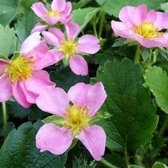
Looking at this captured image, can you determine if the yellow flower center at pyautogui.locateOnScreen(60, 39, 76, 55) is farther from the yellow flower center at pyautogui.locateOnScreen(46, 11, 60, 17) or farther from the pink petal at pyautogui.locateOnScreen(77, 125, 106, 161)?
the pink petal at pyautogui.locateOnScreen(77, 125, 106, 161)

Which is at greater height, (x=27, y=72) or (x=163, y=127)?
(x=27, y=72)

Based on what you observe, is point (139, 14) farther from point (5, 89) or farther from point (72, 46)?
point (5, 89)

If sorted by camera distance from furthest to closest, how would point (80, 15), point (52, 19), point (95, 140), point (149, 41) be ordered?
point (80, 15), point (52, 19), point (149, 41), point (95, 140)

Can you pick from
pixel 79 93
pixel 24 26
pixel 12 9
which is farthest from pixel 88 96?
pixel 12 9

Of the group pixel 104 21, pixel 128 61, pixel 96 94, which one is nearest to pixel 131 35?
pixel 128 61

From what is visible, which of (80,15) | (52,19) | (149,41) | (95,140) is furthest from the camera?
(80,15)

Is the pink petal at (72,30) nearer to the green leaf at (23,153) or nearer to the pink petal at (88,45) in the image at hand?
the pink petal at (88,45)

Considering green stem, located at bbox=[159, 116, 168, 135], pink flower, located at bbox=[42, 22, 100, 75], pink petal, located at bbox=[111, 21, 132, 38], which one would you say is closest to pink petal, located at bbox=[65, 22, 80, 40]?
pink flower, located at bbox=[42, 22, 100, 75]
